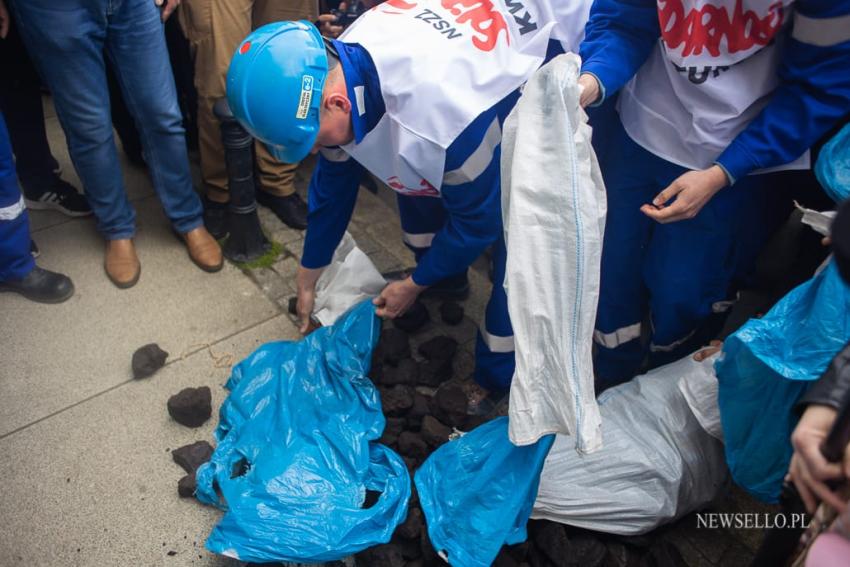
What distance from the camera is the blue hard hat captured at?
1775mm

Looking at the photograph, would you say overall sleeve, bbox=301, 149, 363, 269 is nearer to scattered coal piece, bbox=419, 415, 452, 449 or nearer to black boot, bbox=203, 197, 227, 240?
scattered coal piece, bbox=419, 415, 452, 449

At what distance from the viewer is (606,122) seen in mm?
2234

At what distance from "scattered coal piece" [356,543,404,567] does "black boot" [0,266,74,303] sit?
193cm

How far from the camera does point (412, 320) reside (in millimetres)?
2861

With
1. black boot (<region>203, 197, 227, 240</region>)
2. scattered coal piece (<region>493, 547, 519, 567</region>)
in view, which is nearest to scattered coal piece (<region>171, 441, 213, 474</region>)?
scattered coal piece (<region>493, 547, 519, 567</region>)

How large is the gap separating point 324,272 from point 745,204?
5.32 feet

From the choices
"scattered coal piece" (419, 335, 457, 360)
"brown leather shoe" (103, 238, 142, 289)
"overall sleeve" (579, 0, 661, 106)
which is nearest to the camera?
"overall sleeve" (579, 0, 661, 106)

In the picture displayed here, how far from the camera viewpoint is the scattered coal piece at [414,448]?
2.31m

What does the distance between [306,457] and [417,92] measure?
1238 mm

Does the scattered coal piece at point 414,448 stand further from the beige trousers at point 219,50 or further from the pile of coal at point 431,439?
the beige trousers at point 219,50

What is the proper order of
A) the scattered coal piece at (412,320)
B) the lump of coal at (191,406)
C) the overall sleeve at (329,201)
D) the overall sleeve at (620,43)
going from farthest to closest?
the scattered coal piece at (412,320) < the lump of coal at (191,406) < the overall sleeve at (329,201) < the overall sleeve at (620,43)

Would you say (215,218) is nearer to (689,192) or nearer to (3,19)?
(3,19)

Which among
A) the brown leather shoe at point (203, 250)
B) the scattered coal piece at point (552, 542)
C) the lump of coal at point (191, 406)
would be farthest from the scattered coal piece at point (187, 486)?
the brown leather shoe at point (203, 250)

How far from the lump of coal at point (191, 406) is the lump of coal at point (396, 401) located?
675 millimetres
